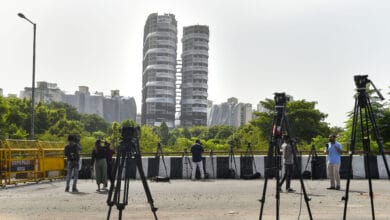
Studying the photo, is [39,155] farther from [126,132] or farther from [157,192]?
[126,132]

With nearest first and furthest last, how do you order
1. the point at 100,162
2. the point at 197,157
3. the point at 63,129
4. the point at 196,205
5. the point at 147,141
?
1. the point at 196,205
2. the point at 100,162
3. the point at 197,157
4. the point at 147,141
5. the point at 63,129

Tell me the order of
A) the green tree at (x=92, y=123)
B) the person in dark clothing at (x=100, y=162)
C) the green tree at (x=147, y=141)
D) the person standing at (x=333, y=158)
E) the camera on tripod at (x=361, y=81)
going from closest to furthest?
the camera on tripod at (x=361, y=81) → the person standing at (x=333, y=158) → the person in dark clothing at (x=100, y=162) → the green tree at (x=147, y=141) → the green tree at (x=92, y=123)

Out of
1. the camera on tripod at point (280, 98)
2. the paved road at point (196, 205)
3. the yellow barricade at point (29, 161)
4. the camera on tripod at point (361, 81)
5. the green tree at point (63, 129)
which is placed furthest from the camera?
the green tree at point (63, 129)

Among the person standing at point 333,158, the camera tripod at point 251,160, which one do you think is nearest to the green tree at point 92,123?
the camera tripod at point 251,160

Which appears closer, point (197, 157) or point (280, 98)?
point (280, 98)

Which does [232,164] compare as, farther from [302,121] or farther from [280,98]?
[302,121]

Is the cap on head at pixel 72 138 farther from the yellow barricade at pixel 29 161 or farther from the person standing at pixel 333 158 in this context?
the person standing at pixel 333 158

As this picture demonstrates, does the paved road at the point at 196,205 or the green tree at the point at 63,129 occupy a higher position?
the green tree at the point at 63,129

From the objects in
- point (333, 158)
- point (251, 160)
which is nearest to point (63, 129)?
point (251, 160)

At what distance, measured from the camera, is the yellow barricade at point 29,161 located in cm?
1981

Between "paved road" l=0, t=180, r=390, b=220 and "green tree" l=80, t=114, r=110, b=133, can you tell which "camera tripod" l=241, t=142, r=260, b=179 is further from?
"green tree" l=80, t=114, r=110, b=133

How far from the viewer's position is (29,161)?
21375 millimetres

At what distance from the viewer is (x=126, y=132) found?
730cm

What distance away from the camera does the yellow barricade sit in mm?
19812
